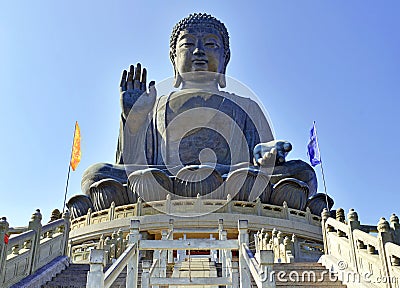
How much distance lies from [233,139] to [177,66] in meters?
3.93

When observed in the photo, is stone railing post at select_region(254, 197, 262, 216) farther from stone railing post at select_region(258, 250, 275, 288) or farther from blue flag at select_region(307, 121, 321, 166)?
stone railing post at select_region(258, 250, 275, 288)

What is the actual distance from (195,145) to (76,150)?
3.88 metres

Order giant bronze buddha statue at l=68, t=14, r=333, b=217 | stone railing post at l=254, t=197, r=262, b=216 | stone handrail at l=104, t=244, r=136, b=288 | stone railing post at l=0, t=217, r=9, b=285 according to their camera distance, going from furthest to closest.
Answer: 1. giant bronze buddha statue at l=68, t=14, r=333, b=217
2. stone railing post at l=254, t=197, r=262, b=216
3. stone railing post at l=0, t=217, r=9, b=285
4. stone handrail at l=104, t=244, r=136, b=288

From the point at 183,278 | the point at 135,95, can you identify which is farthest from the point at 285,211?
the point at 183,278

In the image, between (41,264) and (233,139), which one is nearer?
(41,264)

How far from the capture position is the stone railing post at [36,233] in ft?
20.9

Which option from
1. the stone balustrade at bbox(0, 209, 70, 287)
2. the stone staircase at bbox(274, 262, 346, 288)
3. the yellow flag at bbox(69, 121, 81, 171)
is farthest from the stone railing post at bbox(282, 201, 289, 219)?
the stone balustrade at bbox(0, 209, 70, 287)

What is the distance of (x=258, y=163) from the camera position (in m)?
14.2

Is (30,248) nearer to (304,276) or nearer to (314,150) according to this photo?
(304,276)

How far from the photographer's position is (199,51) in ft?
56.5

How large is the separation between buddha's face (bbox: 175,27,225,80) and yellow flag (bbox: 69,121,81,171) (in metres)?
4.88

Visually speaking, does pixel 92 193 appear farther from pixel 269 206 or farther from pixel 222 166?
pixel 269 206

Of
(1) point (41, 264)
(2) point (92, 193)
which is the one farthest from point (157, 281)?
(2) point (92, 193)

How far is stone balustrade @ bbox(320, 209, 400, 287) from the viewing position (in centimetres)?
484
